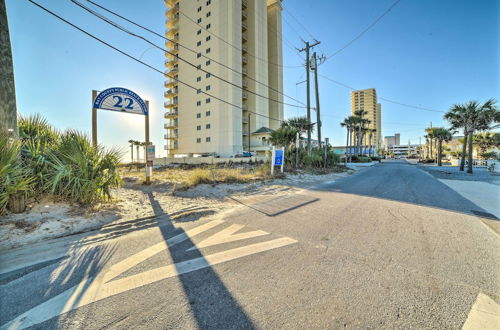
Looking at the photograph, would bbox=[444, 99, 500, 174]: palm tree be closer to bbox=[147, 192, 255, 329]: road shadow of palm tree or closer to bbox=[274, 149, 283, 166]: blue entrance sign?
bbox=[274, 149, 283, 166]: blue entrance sign

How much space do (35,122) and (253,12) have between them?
46.9 meters

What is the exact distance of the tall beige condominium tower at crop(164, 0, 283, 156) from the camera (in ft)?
119

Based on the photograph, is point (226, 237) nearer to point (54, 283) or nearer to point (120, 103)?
point (54, 283)

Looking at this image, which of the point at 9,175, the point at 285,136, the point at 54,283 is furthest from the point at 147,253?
the point at 285,136

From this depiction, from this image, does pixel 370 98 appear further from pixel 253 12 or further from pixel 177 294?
pixel 177 294

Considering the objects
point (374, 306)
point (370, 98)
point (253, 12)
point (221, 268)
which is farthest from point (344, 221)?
point (370, 98)

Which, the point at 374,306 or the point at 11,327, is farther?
the point at 374,306

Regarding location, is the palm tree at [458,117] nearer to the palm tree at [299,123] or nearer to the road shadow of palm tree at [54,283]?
the palm tree at [299,123]

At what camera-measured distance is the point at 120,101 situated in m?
8.42

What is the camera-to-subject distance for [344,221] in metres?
4.40

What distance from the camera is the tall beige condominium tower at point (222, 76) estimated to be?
3641 centimetres

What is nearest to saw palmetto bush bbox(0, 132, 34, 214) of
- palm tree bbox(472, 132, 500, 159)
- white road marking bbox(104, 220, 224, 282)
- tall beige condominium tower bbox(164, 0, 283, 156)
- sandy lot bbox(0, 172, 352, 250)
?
sandy lot bbox(0, 172, 352, 250)

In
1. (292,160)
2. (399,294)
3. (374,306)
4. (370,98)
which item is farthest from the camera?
(370,98)

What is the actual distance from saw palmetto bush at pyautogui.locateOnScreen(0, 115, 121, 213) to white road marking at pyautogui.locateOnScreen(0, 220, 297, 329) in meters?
3.13
